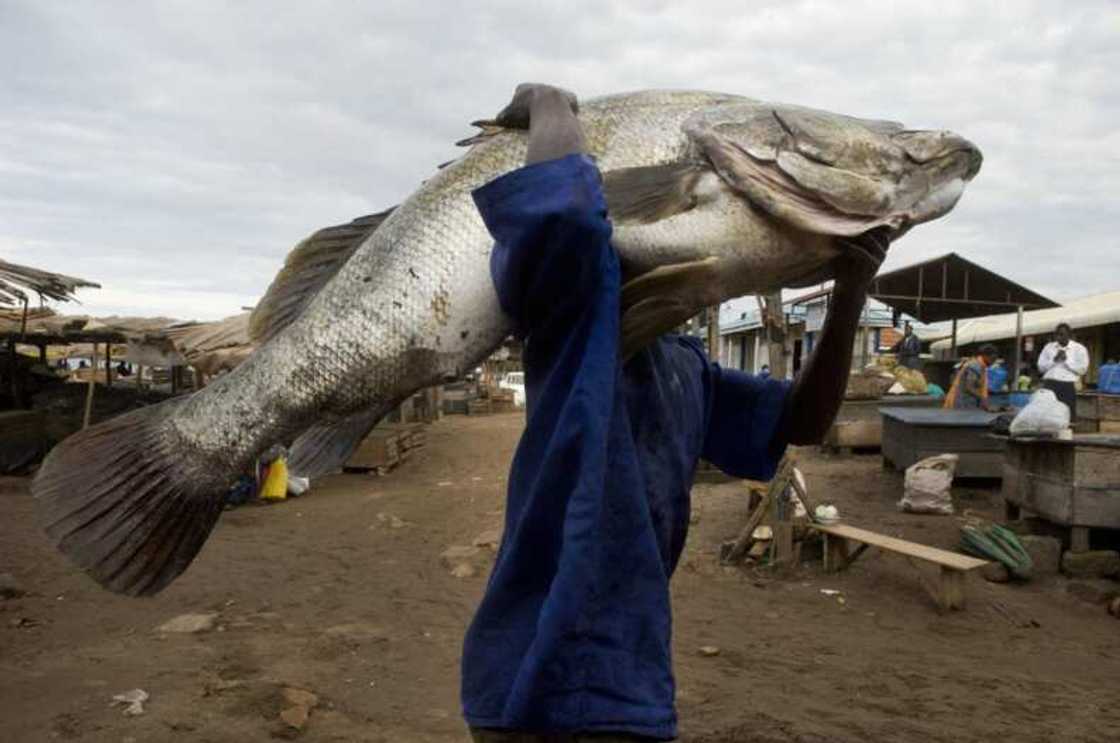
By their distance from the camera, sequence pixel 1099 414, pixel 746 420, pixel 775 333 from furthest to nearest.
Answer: pixel 1099 414 < pixel 775 333 < pixel 746 420

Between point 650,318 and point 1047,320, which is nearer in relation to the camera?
point 650,318

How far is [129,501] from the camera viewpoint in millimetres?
1702

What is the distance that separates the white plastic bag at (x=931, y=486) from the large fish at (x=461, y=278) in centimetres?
810

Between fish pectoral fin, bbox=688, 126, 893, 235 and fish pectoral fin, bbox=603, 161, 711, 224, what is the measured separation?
50 mm

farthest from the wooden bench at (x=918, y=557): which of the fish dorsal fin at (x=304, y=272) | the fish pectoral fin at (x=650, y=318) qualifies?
the fish dorsal fin at (x=304, y=272)

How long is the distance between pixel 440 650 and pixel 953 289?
42.2 feet

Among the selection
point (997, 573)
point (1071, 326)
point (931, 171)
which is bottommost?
point (997, 573)

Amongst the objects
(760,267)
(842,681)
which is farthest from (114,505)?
(842,681)

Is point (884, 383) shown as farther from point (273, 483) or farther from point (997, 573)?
point (273, 483)

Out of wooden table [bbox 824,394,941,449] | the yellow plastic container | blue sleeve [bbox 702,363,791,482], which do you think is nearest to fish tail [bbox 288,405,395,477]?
blue sleeve [bbox 702,363,791,482]

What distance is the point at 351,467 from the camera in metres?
13.3

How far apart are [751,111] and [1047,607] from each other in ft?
20.3

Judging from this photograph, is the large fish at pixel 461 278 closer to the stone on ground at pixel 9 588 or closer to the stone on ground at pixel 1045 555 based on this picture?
the stone on ground at pixel 9 588

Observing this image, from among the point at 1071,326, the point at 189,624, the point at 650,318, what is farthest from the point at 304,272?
the point at 1071,326
